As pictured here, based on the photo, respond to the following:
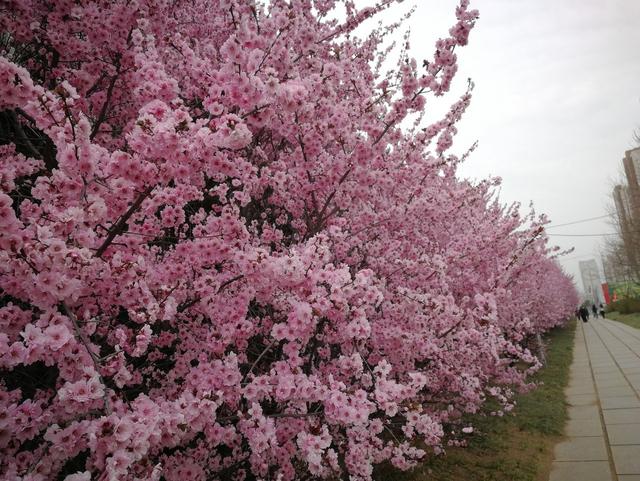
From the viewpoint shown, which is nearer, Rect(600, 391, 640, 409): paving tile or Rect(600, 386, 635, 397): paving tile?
Rect(600, 391, 640, 409): paving tile

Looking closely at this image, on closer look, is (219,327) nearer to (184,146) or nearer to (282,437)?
(282,437)

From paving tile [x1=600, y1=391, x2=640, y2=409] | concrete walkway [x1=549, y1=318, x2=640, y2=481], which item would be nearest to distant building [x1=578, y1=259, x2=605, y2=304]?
concrete walkway [x1=549, y1=318, x2=640, y2=481]

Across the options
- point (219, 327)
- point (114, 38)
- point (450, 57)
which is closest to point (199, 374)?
point (219, 327)

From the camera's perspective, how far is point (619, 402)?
7.68 meters

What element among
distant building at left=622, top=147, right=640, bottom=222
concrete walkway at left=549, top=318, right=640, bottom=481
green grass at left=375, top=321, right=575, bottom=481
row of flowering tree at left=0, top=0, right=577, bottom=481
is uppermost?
distant building at left=622, top=147, right=640, bottom=222

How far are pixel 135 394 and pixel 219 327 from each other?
162 centimetres

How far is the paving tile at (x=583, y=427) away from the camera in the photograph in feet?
21.1

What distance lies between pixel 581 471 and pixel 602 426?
6.77 feet

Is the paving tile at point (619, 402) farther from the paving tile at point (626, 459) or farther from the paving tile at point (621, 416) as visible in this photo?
the paving tile at point (626, 459)

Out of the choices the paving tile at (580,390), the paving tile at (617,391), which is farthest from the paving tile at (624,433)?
the paving tile at (580,390)

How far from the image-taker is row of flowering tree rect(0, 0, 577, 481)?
6.61 feet

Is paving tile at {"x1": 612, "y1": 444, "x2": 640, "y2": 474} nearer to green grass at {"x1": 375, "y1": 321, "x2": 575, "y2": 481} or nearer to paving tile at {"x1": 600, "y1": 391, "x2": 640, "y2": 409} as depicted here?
green grass at {"x1": 375, "y1": 321, "x2": 575, "y2": 481}

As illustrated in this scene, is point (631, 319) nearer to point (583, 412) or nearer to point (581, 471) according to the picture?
point (583, 412)

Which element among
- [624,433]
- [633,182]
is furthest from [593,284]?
[624,433]
